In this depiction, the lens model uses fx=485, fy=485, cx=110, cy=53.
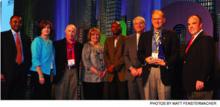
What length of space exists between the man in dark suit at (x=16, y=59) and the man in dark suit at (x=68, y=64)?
1.61 ft

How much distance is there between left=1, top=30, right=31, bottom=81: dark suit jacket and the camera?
23.1 ft

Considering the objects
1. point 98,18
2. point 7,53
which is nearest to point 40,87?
point 7,53

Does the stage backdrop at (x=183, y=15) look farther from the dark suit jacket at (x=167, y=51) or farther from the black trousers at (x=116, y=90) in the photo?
the black trousers at (x=116, y=90)

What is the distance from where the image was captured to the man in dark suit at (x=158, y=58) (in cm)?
649

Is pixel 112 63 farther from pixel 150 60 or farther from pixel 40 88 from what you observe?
pixel 40 88

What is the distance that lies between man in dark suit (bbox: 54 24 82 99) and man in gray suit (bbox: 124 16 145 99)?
0.72 metres

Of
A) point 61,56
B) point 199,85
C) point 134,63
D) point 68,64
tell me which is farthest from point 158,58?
point 61,56

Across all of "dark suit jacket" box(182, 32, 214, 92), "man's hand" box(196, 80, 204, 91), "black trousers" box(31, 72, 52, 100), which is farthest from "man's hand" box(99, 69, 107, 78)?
"man's hand" box(196, 80, 204, 91)

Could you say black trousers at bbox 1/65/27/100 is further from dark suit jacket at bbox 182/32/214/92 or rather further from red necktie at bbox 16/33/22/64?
dark suit jacket at bbox 182/32/214/92

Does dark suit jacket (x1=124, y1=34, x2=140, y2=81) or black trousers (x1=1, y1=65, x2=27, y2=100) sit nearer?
dark suit jacket (x1=124, y1=34, x2=140, y2=81)

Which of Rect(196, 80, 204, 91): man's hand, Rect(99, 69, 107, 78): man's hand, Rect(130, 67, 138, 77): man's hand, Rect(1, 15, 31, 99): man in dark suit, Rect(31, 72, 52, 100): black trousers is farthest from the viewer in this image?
Rect(1, 15, 31, 99): man in dark suit

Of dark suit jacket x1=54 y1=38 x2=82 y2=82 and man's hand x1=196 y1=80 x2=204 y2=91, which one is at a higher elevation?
dark suit jacket x1=54 y1=38 x2=82 y2=82

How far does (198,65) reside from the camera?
252 inches

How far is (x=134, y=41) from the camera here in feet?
22.0
